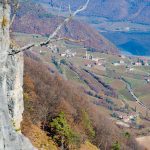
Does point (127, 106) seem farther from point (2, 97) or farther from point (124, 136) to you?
point (2, 97)

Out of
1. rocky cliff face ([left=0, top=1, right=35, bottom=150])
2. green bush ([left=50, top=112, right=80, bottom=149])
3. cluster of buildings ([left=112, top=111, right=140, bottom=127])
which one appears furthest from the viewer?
cluster of buildings ([left=112, top=111, right=140, bottom=127])

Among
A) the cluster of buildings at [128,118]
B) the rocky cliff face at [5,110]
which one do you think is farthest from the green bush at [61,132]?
the cluster of buildings at [128,118]

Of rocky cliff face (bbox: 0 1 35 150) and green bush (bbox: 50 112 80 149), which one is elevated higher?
rocky cliff face (bbox: 0 1 35 150)

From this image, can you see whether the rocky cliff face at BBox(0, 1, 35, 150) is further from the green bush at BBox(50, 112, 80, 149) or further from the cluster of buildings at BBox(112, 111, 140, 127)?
the cluster of buildings at BBox(112, 111, 140, 127)

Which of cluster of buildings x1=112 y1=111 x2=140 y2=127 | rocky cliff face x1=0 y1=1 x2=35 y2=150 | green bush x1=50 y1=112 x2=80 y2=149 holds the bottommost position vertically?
cluster of buildings x1=112 y1=111 x2=140 y2=127

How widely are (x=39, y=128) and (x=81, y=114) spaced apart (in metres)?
18.8

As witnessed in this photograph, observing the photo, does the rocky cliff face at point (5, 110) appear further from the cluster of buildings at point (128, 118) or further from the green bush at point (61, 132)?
the cluster of buildings at point (128, 118)

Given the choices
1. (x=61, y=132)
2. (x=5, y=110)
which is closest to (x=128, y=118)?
(x=61, y=132)

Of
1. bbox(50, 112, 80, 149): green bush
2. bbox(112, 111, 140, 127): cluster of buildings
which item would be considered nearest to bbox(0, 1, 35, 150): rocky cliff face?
bbox(50, 112, 80, 149): green bush

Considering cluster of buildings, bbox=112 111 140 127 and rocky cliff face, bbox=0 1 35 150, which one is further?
cluster of buildings, bbox=112 111 140 127

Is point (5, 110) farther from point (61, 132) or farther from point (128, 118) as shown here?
point (128, 118)

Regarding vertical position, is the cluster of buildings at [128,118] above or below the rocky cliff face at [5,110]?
below

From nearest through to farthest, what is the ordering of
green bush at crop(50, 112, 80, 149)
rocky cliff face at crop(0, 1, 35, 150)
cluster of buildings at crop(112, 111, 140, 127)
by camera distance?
1. rocky cliff face at crop(0, 1, 35, 150)
2. green bush at crop(50, 112, 80, 149)
3. cluster of buildings at crop(112, 111, 140, 127)

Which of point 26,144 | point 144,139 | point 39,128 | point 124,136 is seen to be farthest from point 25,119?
point 144,139
